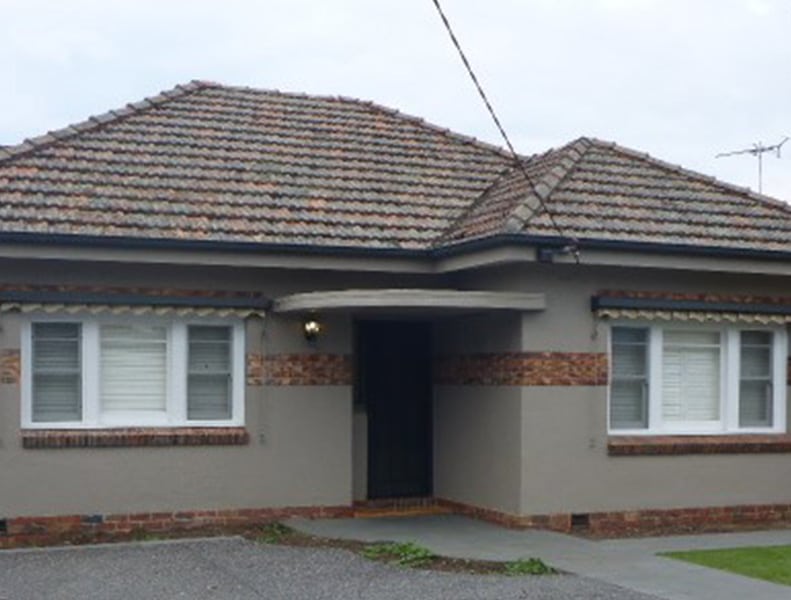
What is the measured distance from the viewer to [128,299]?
13.9m

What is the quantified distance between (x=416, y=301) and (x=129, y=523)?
159 inches

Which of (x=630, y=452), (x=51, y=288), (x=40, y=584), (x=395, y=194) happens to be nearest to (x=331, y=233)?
(x=395, y=194)

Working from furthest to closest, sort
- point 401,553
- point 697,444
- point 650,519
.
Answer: point 697,444 → point 650,519 → point 401,553

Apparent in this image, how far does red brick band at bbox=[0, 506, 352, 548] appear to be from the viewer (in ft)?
43.9

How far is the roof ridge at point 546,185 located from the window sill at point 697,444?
2812mm

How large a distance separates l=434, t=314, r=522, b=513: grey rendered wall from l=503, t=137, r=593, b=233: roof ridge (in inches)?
46.0

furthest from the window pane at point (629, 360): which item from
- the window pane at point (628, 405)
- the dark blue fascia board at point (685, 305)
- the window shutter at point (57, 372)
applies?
the window shutter at point (57, 372)

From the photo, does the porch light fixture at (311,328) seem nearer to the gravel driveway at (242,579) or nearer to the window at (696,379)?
the gravel driveway at (242,579)

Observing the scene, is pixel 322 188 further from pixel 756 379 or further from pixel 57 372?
pixel 756 379

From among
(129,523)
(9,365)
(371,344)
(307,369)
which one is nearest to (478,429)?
(371,344)

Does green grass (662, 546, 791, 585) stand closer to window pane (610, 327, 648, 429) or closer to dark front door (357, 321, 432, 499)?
window pane (610, 327, 648, 429)

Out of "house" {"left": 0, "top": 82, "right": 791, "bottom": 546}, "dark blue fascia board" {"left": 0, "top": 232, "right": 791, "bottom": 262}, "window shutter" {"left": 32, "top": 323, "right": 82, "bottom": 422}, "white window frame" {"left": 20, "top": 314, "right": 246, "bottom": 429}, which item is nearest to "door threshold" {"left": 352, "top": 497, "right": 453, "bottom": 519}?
"house" {"left": 0, "top": 82, "right": 791, "bottom": 546}

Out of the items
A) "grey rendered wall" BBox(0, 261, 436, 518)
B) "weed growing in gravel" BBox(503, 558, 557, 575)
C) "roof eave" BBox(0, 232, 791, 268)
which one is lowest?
"weed growing in gravel" BBox(503, 558, 557, 575)

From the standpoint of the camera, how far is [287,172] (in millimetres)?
16062
